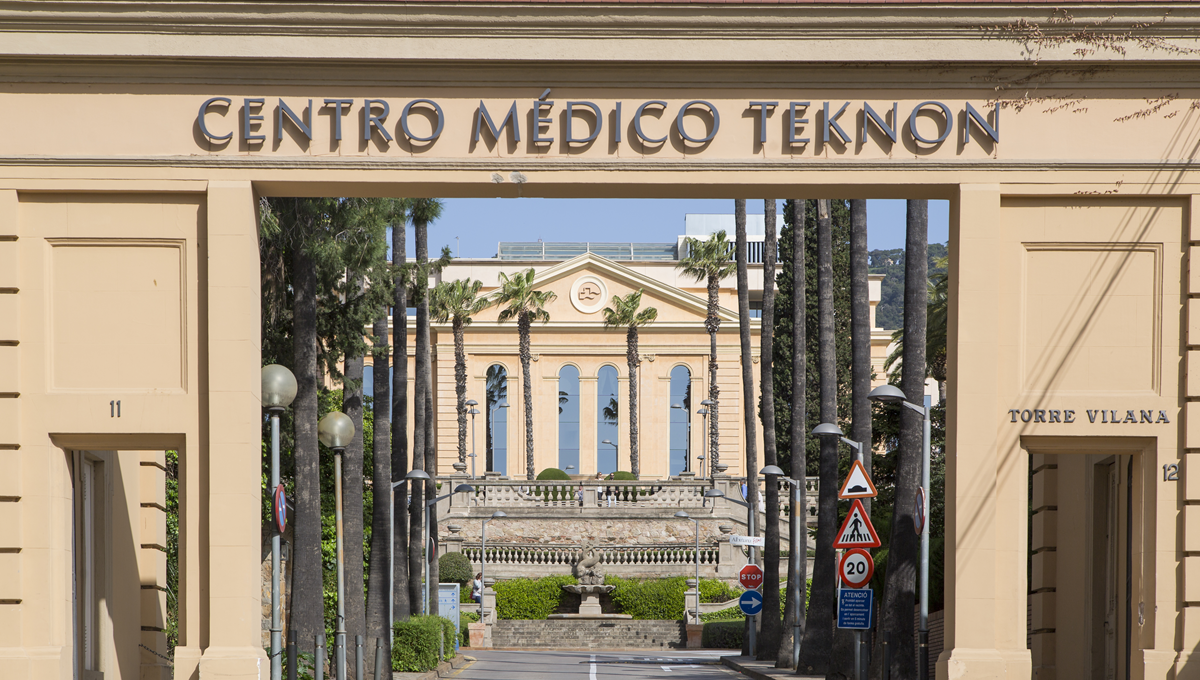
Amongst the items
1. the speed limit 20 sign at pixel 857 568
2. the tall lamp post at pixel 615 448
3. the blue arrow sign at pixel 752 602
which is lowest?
the tall lamp post at pixel 615 448

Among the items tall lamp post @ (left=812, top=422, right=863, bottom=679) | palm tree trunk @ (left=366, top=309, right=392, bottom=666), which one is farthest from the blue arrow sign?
tall lamp post @ (left=812, top=422, right=863, bottom=679)

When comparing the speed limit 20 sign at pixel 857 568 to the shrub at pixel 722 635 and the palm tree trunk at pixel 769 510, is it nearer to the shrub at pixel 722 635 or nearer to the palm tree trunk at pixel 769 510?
the palm tree trunk at pixel 769 510

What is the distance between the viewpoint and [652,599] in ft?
178

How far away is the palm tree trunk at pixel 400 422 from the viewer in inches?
1065

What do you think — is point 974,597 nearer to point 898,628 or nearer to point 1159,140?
point 1159,140

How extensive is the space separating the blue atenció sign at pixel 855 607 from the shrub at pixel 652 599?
3674 centimetres

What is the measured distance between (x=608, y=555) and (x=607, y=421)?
24858mm

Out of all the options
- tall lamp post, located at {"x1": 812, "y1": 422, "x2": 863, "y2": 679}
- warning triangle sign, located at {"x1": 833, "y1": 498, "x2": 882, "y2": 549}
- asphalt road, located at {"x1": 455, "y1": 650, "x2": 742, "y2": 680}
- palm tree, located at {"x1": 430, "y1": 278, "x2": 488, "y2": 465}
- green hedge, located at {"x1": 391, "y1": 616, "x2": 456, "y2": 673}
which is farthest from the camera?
palm tree, located at {"x1": 430, "y1": 278, "x2": 488, "y2": 465}

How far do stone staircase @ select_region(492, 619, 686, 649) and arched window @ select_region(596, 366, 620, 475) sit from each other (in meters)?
29.8

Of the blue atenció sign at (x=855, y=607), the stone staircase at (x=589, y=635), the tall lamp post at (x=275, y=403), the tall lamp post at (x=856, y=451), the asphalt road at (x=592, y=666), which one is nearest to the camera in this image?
the tall lamp post at (x=275, y=403)

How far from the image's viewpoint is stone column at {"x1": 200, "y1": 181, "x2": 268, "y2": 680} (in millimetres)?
12719

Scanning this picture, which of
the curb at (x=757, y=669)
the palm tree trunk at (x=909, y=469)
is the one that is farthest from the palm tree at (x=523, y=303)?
the palm tree trunk at (x=909, y=469)

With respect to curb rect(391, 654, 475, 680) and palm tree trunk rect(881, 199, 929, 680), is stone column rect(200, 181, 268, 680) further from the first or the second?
curb rect(391, 654, 475, 680)

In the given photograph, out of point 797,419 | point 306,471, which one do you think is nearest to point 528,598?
point 797,419
